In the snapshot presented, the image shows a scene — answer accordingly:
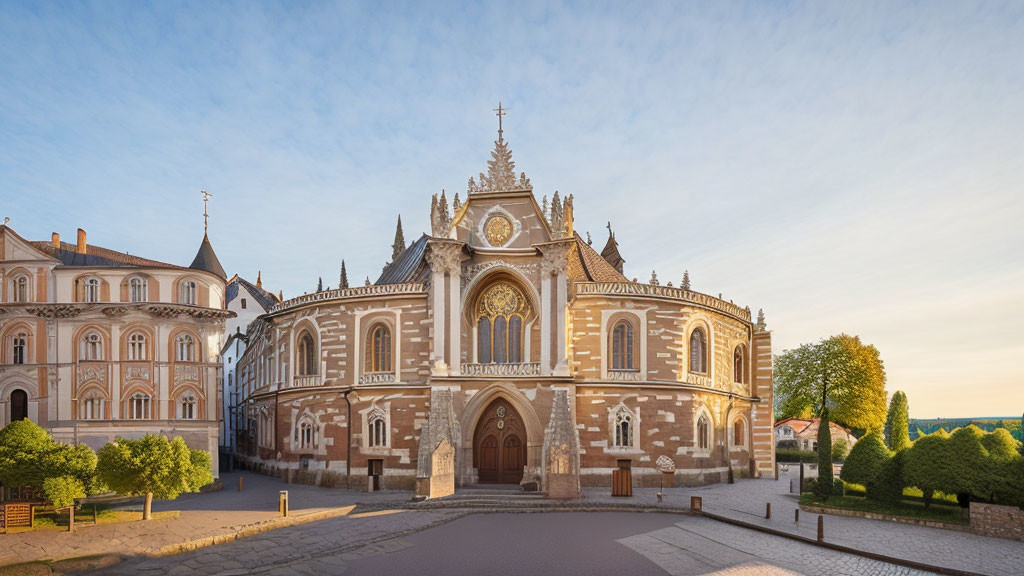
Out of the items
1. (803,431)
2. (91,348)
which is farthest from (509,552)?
(803,431)

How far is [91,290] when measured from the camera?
41406 mm

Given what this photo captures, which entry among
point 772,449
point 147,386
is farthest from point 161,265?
point 772,449

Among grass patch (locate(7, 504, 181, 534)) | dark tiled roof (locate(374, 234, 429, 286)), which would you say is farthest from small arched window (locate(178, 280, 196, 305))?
grass patch (locate(7, 504, 181, 534))

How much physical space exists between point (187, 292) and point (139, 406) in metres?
7.47

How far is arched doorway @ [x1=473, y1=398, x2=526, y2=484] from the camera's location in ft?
122

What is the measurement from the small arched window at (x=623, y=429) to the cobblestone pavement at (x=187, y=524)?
12.0 m

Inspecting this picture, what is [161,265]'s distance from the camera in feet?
140

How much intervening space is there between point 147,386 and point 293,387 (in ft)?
28.2

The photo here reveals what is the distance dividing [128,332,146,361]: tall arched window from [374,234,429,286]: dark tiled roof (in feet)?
48.7

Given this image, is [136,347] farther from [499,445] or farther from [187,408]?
[499,445]

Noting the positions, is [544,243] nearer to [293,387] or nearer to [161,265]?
[293,387]

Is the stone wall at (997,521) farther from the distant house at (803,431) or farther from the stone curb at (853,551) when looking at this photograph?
the distant house at (803,431)

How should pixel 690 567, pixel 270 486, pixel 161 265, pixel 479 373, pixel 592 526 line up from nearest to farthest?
pixel 690 567, pixel 592 526, pixel 479 373, pixel 270 486, pixel 161 265

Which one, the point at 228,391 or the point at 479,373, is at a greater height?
the point at 479,373
